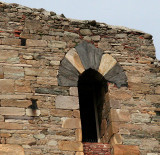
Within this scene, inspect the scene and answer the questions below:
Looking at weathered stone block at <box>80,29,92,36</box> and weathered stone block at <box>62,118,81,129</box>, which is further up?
weathered stone block at <box>80,29,92,36</box>

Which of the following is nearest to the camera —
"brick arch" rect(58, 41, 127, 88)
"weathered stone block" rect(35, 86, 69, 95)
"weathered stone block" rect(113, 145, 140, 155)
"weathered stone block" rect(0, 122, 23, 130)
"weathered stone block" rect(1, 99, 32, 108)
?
"weathered stone block" rect(0, 122, 23, 130)

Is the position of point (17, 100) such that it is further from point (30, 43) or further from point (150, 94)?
point (150, 94)

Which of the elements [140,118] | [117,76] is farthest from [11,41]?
[140,118]

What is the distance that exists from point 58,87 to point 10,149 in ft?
5.07

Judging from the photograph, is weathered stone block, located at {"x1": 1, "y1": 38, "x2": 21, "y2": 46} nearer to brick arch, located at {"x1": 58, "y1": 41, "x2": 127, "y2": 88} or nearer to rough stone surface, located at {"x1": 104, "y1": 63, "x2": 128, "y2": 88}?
brick arch, located at {"x1": 58, "y1": 41, "x2": 127, "y2": 88}

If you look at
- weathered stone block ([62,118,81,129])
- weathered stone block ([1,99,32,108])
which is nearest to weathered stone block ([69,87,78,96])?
weathered stone block ([62,118,81,129])

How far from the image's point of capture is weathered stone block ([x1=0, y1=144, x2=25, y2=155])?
669 cm

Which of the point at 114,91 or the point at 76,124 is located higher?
the point at 114,91

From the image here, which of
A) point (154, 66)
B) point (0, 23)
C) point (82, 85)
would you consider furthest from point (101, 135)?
point (0, 23)

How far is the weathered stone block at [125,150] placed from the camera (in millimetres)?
7301

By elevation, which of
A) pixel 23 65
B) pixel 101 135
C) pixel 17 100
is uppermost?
pixel 23 65

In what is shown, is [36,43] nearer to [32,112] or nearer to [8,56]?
[8,56]

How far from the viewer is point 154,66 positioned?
340 inches

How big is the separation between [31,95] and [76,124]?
0.95m
